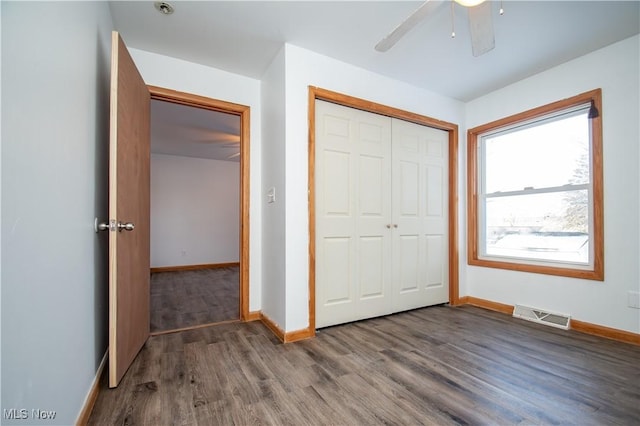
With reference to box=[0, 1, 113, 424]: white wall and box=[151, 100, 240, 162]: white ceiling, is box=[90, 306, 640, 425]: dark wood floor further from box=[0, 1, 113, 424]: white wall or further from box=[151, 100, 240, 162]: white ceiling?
box=[151, 100, 240, 162]: white ceiling

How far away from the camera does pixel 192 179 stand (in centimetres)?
630

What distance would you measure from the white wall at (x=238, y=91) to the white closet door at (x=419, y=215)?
4.66 feet

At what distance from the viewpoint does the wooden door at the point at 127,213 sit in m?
1.57

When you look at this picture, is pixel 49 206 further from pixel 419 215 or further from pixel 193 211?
pixel 193 211

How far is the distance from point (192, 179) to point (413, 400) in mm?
6141

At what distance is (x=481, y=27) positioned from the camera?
64.9 inches

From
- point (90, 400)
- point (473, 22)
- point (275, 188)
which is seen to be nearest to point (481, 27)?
point (473, 22)

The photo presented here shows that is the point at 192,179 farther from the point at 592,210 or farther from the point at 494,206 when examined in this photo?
the point at 592,210

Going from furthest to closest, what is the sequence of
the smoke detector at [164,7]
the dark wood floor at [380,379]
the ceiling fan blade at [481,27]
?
the smoke detector at [164,7] → the ceiling fan blade at [481,27] → the dark wood floor at [380,379]

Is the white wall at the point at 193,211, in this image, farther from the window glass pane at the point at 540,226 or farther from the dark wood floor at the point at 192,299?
the window glass pane at the point at 540,226

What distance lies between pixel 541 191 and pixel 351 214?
1.99 meters

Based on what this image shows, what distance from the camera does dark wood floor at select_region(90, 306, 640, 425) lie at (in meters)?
1.38

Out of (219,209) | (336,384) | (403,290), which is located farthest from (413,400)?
(219,209)

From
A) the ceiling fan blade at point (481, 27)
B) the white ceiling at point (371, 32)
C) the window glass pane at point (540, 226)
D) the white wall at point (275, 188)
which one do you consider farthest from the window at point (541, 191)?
the white wall at point (275, 188)
